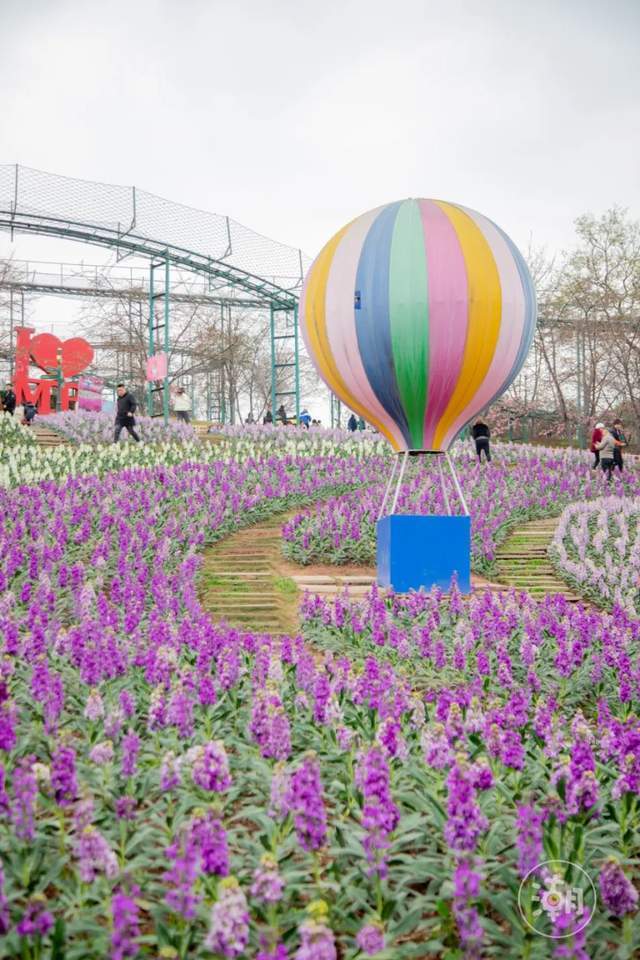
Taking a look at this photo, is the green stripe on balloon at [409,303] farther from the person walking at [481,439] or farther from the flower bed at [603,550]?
the person walking at [481,439]

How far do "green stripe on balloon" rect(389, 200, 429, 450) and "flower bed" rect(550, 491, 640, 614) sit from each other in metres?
3.71

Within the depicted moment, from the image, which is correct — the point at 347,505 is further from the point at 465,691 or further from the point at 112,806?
the point at 112,806

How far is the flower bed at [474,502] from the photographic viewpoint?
550 inches

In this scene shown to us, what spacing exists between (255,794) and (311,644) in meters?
4.52

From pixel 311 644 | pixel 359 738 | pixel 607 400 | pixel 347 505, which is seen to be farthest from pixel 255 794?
pixel 607 400

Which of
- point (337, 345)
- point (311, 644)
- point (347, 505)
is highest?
point (337, 345)

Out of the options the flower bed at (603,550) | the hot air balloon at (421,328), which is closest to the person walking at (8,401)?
the flower bed at (603,550)

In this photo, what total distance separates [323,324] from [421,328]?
1.40 meters

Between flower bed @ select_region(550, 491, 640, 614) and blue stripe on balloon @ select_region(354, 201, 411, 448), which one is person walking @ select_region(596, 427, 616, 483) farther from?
blue stripe on balloon @ select_region(354, 201, 411, 448)

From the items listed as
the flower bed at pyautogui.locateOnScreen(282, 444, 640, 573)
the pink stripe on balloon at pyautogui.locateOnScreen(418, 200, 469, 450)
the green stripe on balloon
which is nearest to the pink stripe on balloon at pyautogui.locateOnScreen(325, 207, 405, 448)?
the green stripe on balloon

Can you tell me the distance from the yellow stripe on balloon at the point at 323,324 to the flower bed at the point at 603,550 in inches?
133

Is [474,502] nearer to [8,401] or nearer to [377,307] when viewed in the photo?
[377,307]

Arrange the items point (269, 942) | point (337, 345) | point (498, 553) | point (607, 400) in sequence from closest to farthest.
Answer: point (269, 942) → point (337, 345) → point (498, 553) → point (607, 400)

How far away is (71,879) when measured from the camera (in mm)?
3803
